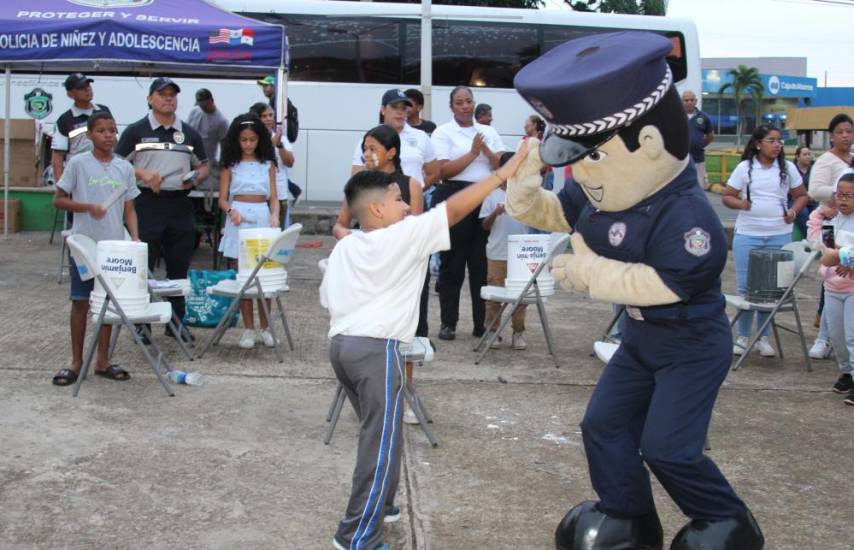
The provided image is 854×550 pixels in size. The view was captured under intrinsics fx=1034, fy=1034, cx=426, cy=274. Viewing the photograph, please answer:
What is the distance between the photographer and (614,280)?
12.3 feet

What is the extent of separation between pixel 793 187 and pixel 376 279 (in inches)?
200

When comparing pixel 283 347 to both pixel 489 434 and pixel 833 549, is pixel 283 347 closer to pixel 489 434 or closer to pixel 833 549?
pixel 489 434

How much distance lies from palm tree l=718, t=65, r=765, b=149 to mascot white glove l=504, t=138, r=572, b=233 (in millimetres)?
53370

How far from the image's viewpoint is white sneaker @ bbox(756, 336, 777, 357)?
7.95 m

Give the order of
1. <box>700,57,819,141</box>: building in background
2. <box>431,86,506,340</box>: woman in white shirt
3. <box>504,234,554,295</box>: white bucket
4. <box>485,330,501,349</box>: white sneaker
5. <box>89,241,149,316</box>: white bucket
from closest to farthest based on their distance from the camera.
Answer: <box>89,241,149,316</box>: white bucket → <box>504,234,554,295</box>: white bucket → <box>485,330,501,349</box>: white sneaker → <box>431,86,506,340</box>: woman in white shirt → <box>700,57,819,141</box>: building in background

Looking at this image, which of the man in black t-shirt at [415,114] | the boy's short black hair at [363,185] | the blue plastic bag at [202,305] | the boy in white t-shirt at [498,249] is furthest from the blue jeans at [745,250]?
the boy's short black hair at [363,185]

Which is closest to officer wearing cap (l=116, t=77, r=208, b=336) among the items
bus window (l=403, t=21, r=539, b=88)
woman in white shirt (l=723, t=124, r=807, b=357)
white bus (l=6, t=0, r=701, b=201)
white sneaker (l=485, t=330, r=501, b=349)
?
white sneaker (l=485, t=330, r=501, b=349)

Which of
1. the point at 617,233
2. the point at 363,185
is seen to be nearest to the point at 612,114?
the point at 617,233

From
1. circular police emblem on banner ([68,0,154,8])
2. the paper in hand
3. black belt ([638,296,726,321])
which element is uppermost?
circular police emblem on banner ([68,0,154,8])

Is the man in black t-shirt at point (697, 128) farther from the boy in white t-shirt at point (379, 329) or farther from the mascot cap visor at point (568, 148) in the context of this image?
the boy in white t-shirt at point (379, 329)

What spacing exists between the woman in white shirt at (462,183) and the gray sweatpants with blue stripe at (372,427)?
4.02m

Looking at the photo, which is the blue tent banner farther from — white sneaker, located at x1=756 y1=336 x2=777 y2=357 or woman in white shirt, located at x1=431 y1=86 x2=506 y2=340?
white sneaker, located at x1=756 y1=336 x2=777 y2=357

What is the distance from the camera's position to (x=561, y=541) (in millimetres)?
4125

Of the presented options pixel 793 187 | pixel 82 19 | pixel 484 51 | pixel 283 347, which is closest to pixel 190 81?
pixel 484 51
